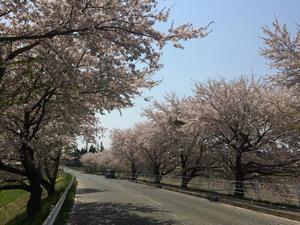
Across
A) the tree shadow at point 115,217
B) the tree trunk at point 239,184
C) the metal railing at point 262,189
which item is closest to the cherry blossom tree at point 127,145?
the metal railing at point 262,189

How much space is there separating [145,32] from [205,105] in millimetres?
18873

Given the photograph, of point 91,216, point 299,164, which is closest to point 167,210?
point 91,216

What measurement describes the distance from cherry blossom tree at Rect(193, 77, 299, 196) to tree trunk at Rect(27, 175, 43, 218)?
12566 mm

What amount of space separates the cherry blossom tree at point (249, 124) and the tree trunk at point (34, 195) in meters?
12.6

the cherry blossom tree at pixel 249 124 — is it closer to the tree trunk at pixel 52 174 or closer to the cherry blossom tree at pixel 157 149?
the tree trunk at pixel 52 174

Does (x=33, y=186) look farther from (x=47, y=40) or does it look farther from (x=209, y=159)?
(x=209, y=159)

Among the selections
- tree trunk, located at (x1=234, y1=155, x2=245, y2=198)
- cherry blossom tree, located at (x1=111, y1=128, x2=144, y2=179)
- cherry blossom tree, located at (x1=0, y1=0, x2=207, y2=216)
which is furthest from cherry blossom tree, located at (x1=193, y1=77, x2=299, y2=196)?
cherry blossom tree, located at (x1=111, y1=128, x2=144, y2=179)

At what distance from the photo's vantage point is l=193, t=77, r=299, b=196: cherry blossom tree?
27391 millimetres

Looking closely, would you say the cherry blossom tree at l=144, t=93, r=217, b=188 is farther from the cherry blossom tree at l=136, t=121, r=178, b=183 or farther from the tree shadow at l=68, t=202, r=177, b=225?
the tree shadow at l=68, t=202, r=177, b=225

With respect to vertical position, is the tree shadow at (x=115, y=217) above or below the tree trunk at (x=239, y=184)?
below

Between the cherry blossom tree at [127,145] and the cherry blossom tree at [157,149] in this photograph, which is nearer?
the cherry blossom tree at [157,149]

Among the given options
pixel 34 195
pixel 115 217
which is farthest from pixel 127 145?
pixel 115 217

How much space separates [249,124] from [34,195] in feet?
48.2

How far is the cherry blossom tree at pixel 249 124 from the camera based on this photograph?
2739 centimetres
